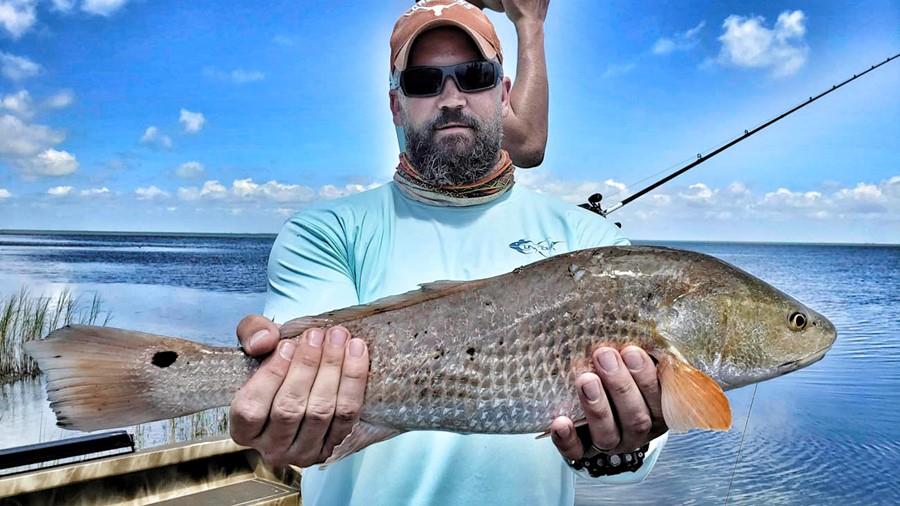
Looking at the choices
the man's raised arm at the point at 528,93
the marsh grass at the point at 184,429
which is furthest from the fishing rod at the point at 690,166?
the marsh grass at the point at 184,429

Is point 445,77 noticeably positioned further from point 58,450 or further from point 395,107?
point 58,450

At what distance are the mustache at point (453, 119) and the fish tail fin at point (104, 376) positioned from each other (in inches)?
63.1

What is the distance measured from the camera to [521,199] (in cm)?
321

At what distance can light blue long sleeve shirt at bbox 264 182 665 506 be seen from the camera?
259 centimetres

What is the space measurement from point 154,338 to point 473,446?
1220 millimetres

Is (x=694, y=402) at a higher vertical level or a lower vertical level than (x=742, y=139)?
lower

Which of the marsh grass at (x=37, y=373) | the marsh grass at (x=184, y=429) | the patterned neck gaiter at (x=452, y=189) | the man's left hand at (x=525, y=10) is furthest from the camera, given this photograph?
the marsh grass at (x=37, y=373)

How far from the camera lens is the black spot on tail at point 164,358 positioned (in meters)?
2.17

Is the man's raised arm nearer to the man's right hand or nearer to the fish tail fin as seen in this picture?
the man's right hand

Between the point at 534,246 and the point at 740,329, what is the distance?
919 mm

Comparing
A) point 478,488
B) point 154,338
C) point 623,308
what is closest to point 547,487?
point 478,488

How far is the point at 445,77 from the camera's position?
3.16m

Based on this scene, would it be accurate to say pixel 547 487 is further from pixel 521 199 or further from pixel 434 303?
pixel 521 199

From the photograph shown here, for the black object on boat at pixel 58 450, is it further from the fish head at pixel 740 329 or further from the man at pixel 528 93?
the fish head at pixel 740 329
